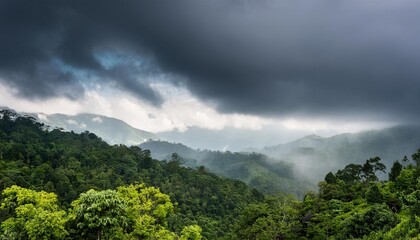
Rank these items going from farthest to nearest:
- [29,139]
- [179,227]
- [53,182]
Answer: [29,139], [53,182], [179,227]

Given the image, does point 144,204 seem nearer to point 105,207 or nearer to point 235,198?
point 105,207

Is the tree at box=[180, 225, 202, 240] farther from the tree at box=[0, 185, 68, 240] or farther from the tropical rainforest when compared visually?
the tree at box=[0, 185, 68, 240]

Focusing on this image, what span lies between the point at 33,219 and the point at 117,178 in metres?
96.4

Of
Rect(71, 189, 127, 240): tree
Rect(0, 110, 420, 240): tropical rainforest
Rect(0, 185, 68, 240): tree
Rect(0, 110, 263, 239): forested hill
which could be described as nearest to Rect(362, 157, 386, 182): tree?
Rect(0, 110, 420, 240): tropical rainforest

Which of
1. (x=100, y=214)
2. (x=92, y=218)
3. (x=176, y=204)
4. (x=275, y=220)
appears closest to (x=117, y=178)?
(x=275, y=220)

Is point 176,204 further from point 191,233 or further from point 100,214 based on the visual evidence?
point 100,214

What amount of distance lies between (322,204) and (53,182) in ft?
252

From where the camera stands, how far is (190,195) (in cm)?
12762

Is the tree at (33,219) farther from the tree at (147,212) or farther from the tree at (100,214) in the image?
the tree at (147,212)

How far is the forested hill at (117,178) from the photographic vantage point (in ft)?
309

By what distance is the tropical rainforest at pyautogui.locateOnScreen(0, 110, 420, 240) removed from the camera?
25.4 m

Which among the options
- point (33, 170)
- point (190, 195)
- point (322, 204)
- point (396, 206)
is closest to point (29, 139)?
point (33, 170)

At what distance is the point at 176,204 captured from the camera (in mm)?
36406

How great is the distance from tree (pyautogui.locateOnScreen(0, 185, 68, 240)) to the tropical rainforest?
0.22ft
